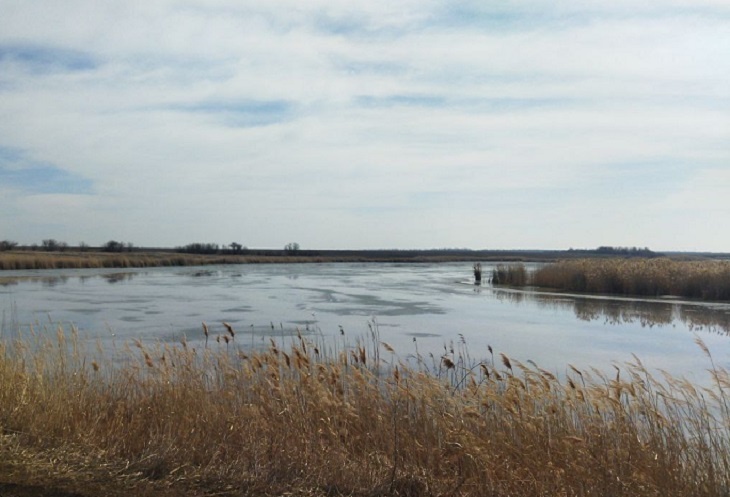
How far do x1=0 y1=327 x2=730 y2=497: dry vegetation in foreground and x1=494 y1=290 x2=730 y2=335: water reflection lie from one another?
10618 mm

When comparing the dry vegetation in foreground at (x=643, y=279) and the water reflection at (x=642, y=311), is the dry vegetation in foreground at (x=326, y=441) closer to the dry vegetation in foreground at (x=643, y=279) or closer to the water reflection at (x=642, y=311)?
the water reflection at (x=642, y=311)

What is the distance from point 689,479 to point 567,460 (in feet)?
2.53

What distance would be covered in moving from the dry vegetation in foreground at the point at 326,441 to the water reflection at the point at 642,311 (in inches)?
418

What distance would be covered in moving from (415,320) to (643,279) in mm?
12134

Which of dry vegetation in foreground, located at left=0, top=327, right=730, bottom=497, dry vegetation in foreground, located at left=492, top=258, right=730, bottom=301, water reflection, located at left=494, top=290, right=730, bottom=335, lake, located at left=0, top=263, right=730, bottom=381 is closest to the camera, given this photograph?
dry vegetation in foreground, located at left=0, top=327, right=730, bottom=497

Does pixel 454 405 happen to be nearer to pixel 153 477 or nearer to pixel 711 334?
pixel 153 477

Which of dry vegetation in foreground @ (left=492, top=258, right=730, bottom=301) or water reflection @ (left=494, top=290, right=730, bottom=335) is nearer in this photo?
water reflection @ (left=494, top=290, right=730, bottom=335)

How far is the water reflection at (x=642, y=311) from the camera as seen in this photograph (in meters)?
15.8

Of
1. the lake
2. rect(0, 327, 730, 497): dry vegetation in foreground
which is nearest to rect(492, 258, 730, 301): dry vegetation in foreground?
the lake

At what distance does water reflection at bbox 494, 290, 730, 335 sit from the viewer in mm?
15766

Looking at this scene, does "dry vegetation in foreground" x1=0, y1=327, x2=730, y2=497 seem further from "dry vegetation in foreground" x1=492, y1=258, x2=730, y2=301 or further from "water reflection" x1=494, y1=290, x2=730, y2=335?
"dry vegetation in foreground" x1=492, y1=258, x2=730, y2=301

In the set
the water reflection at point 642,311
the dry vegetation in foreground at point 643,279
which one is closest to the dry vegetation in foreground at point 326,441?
the water reflection at point 642,311

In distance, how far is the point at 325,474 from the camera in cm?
433

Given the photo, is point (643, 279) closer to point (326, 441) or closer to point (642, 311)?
point (642, 311)
